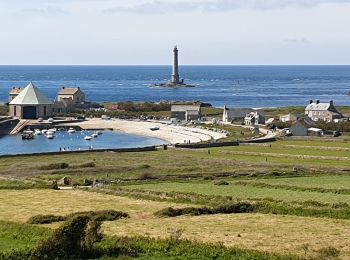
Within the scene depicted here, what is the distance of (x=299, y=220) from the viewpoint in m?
28.1

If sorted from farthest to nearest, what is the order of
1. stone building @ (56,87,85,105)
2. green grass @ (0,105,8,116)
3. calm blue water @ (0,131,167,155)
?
stone building @ (56,87,85,105) < green grass @ (0,105,8,116) < calm blue water @ (0,131,167,155)

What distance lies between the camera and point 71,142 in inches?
3398

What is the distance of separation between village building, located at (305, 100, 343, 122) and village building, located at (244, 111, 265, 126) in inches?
266

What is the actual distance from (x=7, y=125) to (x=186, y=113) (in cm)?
2515

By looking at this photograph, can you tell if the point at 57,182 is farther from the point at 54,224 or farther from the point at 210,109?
the point at 210,109

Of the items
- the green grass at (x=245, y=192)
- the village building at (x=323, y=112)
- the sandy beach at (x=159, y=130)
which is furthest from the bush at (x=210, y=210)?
the village building at (x=323, y=112)

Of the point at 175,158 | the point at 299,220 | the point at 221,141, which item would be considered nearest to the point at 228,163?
the point at 175,158

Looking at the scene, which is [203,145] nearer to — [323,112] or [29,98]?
[323,112]

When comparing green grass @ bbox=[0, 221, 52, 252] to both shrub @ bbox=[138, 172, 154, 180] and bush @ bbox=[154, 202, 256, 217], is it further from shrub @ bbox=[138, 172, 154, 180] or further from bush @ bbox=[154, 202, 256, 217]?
shrub @ bbox=[138, 172, 154, 180]

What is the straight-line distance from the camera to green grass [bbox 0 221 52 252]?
2283cm

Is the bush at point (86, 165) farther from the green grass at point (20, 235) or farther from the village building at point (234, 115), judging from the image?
the village building at point (234, 115)

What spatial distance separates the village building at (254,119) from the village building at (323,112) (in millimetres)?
6745

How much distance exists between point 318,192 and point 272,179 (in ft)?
22.4

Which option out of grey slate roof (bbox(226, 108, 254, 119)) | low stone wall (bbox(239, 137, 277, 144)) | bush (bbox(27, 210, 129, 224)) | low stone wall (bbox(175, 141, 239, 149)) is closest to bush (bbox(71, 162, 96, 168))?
low stone wall (bbox(175, 141, 239, 149))
